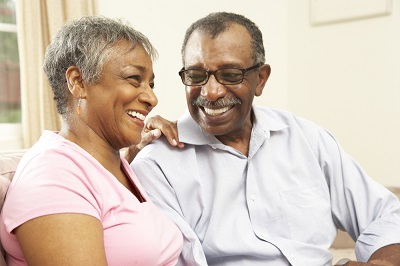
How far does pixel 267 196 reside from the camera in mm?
1666

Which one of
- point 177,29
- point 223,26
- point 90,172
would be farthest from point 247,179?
point 177,29

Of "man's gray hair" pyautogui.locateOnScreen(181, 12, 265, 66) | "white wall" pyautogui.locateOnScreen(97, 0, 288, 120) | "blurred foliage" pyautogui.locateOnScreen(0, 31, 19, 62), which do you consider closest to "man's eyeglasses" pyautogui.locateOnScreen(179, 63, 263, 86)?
"man's gray hair" pyautogui.locateOnScreen(181, 12, 265, 66)

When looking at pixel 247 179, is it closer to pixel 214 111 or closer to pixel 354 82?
pixel 214 111

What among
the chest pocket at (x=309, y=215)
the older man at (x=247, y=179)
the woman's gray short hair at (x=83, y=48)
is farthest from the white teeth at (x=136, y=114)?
the chest pocket at (x=309, y=215)

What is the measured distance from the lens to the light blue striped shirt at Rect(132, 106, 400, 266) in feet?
5.17

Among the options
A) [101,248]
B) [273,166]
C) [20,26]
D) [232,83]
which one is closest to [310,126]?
[273,166]

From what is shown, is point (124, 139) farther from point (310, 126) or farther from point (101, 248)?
point (310, 126)

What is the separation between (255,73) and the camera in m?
1.76

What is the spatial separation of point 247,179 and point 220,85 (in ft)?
1.03

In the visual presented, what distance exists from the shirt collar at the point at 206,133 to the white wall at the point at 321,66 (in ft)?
5.74

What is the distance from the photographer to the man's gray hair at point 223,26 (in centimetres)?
169

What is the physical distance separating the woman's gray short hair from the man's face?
36 cm

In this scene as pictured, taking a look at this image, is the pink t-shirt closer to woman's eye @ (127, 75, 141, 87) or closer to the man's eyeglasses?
woman's eye @ (127, 75, 141, 87)

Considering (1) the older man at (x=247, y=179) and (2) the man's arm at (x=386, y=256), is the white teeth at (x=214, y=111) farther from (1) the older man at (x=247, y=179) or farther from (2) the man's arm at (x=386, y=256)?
(2) the man's arm at (x=386, y=256)
